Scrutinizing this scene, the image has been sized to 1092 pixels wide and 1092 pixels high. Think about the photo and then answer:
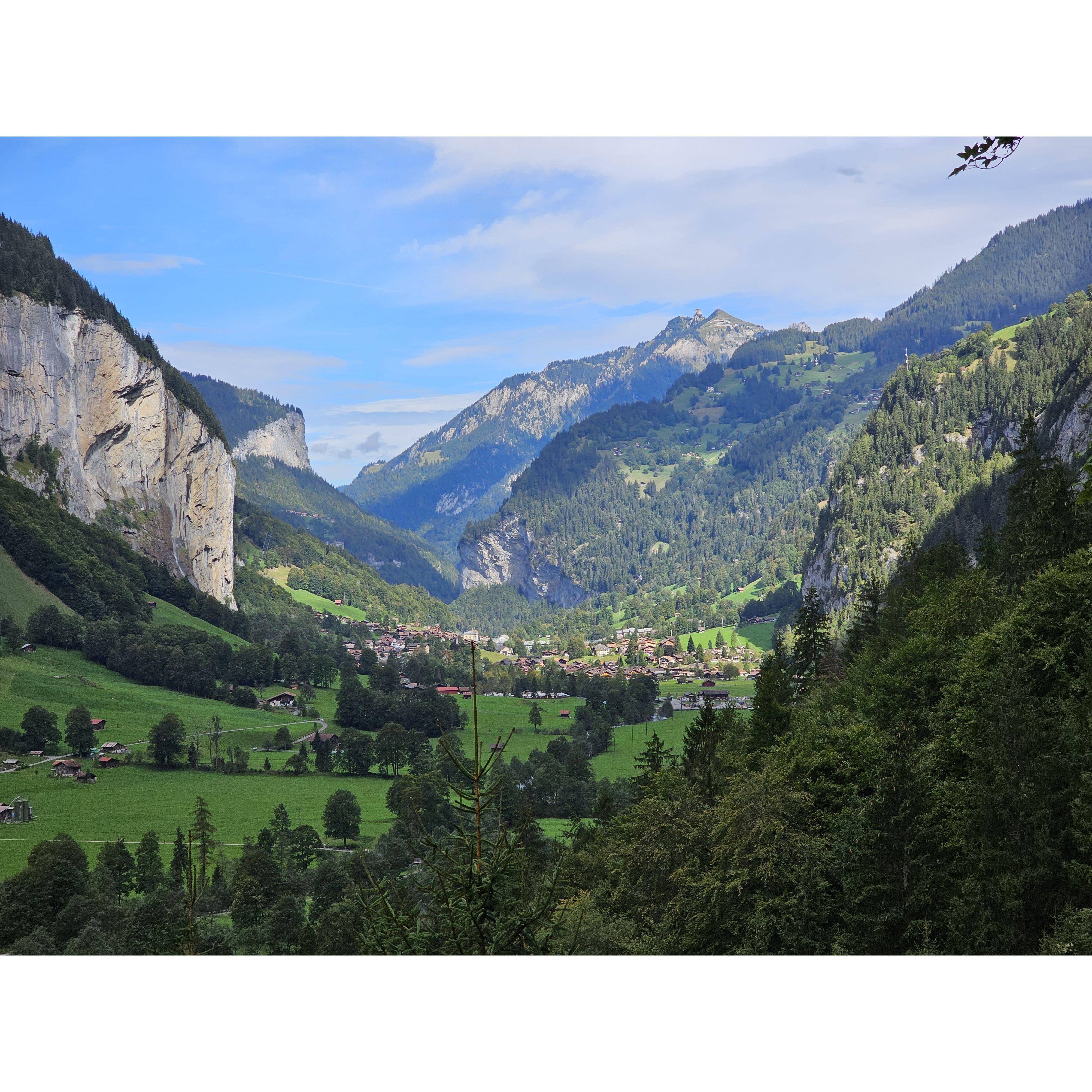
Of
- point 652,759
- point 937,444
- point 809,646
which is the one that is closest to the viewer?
point 652,759

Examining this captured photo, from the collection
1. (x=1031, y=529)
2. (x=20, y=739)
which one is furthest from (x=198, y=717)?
(x=1031, y=529)

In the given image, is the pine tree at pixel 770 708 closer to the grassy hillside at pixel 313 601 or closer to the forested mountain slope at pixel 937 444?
the forested mountain slope at pixel 937 444

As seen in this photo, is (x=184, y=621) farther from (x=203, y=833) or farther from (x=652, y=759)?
(x=652, y=759)

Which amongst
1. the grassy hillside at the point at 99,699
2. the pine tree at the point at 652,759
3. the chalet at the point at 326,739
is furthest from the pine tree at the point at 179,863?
the grassy hillside at the point at 99,699

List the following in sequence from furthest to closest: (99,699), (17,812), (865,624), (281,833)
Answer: (99,699) < (17,812) < (281,833) < (865,624)

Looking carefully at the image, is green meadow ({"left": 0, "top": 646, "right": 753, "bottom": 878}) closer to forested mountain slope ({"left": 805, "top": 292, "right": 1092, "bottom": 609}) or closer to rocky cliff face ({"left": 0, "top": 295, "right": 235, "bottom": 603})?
forested mountain slope ({"left": 805, "top": 292, "right": 1092, "bottom": 609})

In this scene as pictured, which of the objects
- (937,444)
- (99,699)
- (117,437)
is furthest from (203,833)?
(937,444)
